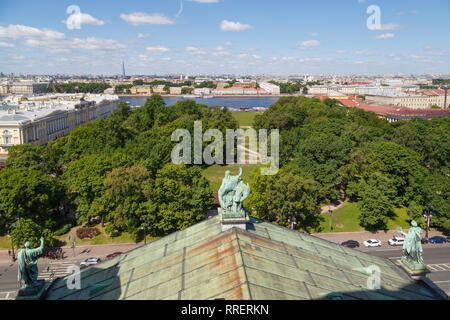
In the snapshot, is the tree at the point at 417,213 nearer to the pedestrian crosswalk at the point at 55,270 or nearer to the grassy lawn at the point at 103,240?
the grassy lawn at the point at 103,240

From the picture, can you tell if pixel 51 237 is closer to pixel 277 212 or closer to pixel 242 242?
pixel 277 212

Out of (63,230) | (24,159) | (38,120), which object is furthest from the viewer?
(38,120)

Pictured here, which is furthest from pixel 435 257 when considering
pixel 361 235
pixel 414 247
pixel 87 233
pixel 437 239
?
pixel 87 233

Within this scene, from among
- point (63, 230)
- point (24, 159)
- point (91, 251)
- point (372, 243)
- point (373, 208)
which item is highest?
point (24, 159)

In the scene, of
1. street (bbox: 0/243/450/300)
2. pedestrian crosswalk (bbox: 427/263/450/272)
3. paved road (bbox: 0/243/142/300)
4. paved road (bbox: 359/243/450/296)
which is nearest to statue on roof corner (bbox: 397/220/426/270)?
street (bbox: 0/243/450/300)

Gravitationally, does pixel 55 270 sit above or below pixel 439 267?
above

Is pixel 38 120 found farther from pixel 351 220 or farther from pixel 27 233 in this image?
pixel 351 220
